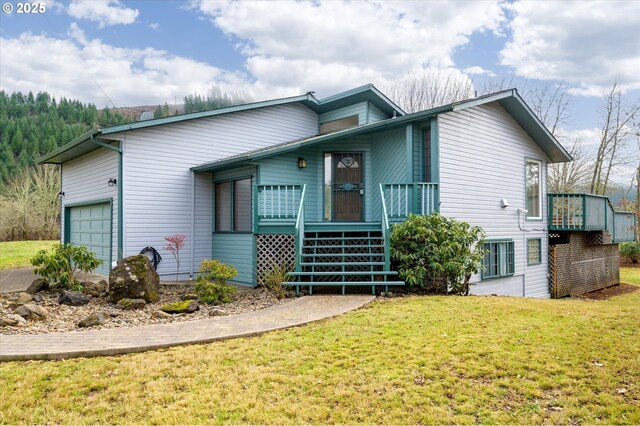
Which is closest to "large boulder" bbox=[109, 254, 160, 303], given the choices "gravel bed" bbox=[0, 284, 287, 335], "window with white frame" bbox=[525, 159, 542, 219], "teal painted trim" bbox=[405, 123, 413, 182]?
"gravel bed" bbox=[0, 284, 287, 335]

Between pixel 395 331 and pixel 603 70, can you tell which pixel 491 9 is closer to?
pixel 395 331

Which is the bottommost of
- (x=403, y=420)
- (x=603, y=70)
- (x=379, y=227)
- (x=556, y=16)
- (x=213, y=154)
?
(x=403, y=420)

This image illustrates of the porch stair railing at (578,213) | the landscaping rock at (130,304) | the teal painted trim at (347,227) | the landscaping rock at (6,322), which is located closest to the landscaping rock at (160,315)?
the landscaping rock at (130,304)

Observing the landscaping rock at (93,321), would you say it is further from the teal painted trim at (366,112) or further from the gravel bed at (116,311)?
the teal painted trim at (366,112)

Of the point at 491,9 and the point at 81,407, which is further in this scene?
the point at 491,9

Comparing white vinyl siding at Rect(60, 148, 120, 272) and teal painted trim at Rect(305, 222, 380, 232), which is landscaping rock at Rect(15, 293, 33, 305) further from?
teal painted trim at Rect(305, 222, 380, 232)

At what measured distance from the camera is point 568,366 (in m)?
4.09

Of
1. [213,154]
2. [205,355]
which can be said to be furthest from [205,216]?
[205,355]

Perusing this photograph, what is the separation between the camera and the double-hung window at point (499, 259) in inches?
449

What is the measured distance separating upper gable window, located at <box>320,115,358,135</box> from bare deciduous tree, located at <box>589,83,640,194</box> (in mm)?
18088

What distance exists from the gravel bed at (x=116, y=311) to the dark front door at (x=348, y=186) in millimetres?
3771

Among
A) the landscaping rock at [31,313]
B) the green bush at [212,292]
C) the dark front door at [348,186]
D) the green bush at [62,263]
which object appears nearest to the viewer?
the landscaping rock at [31,313]

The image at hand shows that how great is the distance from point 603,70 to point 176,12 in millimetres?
22422

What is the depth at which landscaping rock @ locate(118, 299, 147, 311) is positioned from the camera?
740 cm
